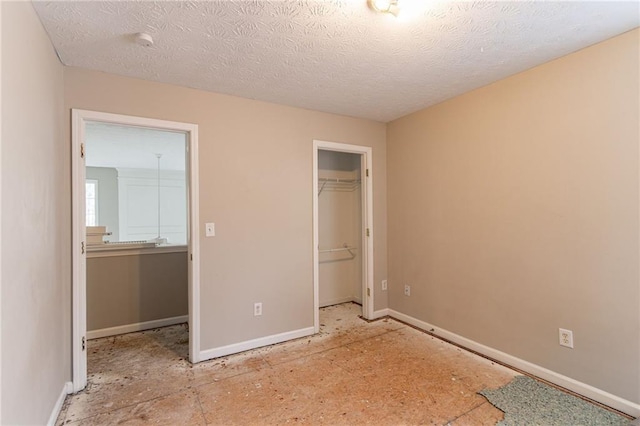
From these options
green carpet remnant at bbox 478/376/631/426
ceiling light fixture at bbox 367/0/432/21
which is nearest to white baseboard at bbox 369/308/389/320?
green carpet remnant at bbox 478/376/631/426

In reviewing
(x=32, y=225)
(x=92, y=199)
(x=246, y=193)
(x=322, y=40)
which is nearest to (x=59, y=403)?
(x=32, y=225)

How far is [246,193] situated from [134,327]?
79.8 inches

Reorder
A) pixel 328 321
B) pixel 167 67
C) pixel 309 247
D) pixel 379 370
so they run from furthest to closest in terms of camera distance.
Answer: pixel 328 321 → pixel 309 247 → pixel 379 370 → pixel 167 67

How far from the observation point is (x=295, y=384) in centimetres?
228

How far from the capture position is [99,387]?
7.43 feet

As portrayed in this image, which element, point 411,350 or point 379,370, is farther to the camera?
point 411,350

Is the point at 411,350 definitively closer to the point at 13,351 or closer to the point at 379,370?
the point at 379,370

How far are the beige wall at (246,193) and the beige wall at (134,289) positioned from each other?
1.20 m

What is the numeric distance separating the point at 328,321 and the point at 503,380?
1.82m

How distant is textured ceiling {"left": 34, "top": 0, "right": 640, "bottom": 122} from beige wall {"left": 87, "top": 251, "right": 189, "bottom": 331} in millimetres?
2035

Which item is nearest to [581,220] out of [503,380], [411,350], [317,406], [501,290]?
[501,290]

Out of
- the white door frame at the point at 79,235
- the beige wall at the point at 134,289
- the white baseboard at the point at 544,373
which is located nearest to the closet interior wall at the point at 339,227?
the white baseboard at the point at 544,373

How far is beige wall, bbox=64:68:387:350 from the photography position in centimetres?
250

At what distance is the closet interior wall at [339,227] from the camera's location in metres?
4.22
